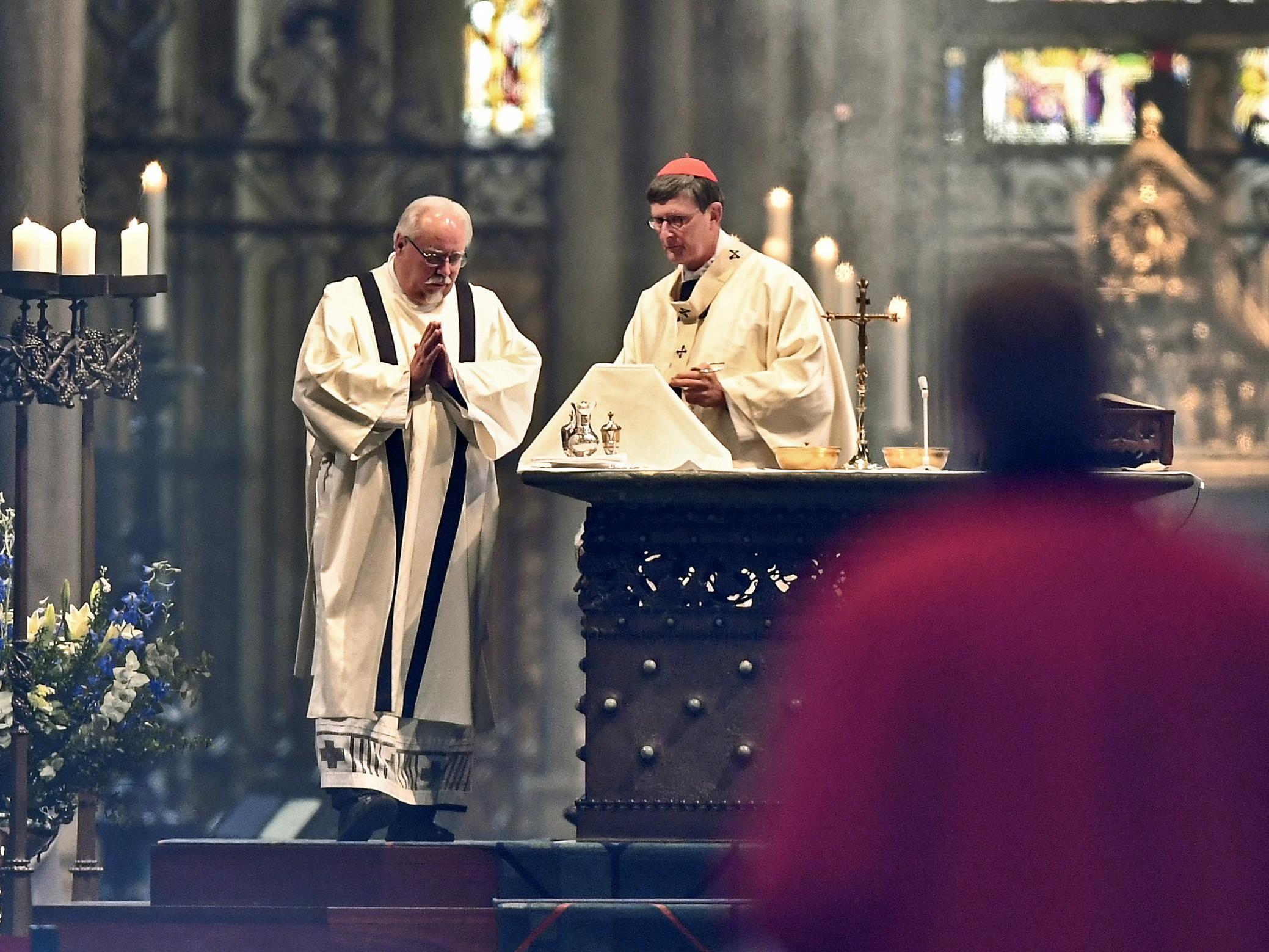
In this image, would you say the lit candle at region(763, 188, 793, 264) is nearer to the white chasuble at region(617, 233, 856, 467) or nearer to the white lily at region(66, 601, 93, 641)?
the white chasuble at region(617, 233, 856, 467)

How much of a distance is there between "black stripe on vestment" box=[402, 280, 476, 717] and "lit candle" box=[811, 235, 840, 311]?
3.88 ft

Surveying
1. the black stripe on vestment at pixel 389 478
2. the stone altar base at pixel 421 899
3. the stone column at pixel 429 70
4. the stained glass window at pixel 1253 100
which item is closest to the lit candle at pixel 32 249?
the black stripe on vestment at pixel 389 478

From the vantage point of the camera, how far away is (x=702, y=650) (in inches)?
204

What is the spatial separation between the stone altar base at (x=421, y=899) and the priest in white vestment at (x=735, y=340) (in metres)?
1.29

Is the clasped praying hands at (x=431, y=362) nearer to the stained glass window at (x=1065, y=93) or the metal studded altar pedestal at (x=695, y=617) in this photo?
the metal studded altar pedestal at (x=695, y=617)

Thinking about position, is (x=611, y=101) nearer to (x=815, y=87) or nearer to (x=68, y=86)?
(x=815, y=87)

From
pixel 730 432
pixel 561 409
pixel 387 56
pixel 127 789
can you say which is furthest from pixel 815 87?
pixel 127 789

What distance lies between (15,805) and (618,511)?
5.71 ft

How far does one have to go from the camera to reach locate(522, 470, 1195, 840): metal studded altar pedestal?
16.8 ft

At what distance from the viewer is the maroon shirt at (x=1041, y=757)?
6.77 ft

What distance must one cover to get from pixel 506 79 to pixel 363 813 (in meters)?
2.93

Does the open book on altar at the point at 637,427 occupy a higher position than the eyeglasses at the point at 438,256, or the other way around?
the eyeglasses at the point at 438,256

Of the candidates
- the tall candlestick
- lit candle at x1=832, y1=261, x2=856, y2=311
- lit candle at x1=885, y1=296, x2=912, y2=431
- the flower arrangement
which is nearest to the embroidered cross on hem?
the flower arrangement

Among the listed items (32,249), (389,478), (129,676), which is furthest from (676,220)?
(129,676)
